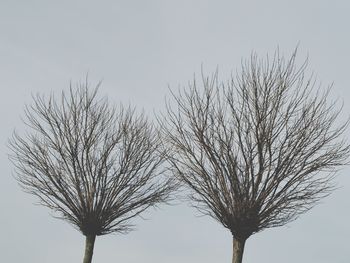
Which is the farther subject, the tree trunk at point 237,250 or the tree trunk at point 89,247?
the tree trunk at point 89,247

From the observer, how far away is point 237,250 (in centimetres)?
1121

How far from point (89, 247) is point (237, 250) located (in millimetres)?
4632

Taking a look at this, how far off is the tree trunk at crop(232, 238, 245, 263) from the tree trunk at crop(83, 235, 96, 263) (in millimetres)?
4445

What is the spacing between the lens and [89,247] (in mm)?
13922

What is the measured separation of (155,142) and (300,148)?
18.6ft

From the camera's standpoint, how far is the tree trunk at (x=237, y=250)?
11.1 meters

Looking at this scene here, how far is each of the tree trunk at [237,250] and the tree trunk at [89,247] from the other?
4.44 meters

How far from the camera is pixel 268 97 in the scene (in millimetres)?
11781

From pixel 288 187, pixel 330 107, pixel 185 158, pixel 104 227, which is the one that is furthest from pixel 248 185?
pixel 104 227

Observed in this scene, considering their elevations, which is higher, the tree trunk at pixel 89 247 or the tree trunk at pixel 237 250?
the tree trunk at pixel 89 247

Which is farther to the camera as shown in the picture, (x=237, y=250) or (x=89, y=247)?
(x=89, y=247)

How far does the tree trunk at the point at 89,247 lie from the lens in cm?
1380

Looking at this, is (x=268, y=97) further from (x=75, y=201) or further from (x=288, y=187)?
(x=75, y=201)

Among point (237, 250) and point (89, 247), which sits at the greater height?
point (89, 247)
